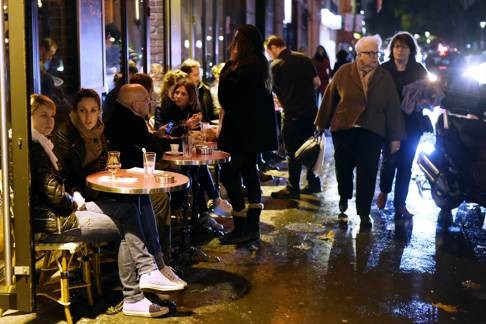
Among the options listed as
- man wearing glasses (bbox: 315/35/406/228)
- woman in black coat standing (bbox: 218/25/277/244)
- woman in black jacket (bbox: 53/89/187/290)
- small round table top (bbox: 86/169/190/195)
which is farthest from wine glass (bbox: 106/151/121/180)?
man wearing glasses (bbox: 315/35/406/228)

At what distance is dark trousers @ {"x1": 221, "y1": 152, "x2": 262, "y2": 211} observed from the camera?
21.4 feet

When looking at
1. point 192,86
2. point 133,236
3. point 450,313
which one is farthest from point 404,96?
point 133,236

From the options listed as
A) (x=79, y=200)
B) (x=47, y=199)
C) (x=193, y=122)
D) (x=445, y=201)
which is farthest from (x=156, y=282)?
(x=445, y=201)

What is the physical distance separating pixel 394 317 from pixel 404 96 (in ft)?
9.86

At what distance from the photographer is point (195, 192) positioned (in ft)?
21.6

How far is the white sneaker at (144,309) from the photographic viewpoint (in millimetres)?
4750

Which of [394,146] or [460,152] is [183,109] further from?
[460,152]

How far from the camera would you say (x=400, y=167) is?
24.6 feet

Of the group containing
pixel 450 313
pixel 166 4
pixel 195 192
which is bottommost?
pixel 450 313

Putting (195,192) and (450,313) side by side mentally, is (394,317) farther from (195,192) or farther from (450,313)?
(195,192)

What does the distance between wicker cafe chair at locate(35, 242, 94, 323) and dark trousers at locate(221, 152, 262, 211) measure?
6.02 ft

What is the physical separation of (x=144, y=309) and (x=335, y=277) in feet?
5.70

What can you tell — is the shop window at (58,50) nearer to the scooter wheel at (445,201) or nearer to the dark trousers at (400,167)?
the dark trousers at (400,167)

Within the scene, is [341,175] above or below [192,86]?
below
